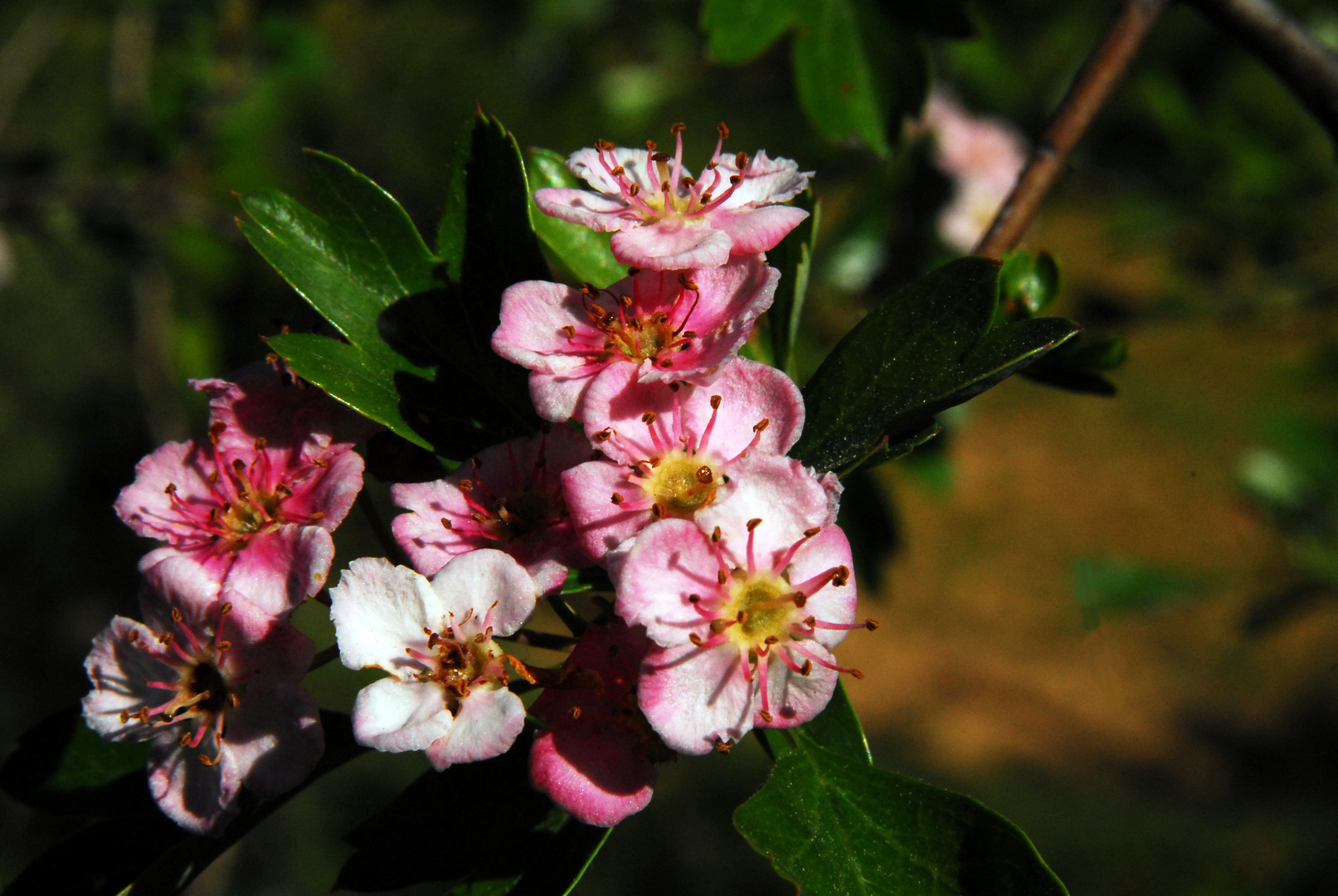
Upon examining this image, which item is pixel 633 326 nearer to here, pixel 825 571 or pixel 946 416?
pixel 825 571

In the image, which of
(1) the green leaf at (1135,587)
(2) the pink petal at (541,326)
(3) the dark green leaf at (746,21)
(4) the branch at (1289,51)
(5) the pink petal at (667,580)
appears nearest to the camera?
(5) the pink petal at (667,580)

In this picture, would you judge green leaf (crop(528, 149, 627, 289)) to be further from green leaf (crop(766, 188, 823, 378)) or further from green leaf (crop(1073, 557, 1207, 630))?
green leaf (crop(1073, 557, 1207, 630))

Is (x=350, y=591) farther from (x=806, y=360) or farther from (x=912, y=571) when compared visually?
(x=912, y=571)

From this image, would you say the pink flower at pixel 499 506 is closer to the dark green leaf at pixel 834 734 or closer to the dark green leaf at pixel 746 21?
the dark green leaf at pixel 834 734

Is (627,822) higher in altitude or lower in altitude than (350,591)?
lower

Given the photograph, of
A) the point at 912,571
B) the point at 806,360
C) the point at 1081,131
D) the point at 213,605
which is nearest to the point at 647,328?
the point at 213,605

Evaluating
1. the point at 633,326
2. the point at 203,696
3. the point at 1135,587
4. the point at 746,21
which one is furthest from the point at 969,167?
the point at 203,696

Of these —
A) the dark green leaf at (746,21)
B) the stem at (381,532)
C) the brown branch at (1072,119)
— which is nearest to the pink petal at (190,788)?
the stem at (381,532)
